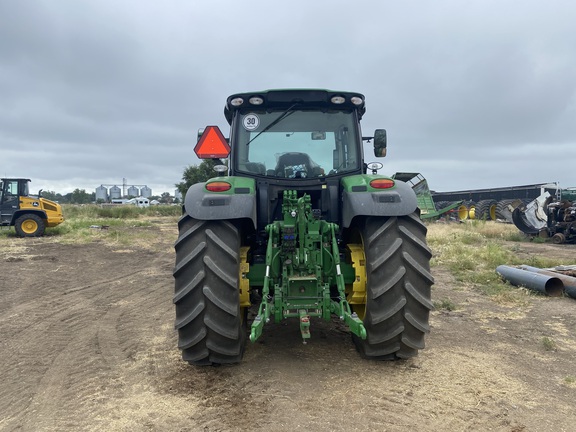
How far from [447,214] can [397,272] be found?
24719 mm

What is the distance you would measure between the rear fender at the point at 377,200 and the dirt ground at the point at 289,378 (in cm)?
138

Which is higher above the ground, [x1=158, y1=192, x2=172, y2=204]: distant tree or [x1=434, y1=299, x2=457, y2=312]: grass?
[x1=158, y1=192, x2=172, y2=204]: distant tree

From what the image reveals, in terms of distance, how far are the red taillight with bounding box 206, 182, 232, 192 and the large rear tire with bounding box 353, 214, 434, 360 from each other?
4.52ft

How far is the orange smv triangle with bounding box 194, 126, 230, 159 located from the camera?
5303 millimetres

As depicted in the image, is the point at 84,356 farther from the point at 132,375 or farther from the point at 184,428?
the point at 184,428

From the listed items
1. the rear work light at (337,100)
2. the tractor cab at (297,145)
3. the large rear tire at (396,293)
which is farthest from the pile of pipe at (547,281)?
the rear work light at (337,100)

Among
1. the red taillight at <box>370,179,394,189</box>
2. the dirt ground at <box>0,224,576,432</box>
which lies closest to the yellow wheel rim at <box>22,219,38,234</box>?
the dirt ground at <box>0,224,576,432</box>

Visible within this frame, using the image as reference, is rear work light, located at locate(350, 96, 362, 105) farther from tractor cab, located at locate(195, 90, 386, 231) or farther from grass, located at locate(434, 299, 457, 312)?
grass, located at locate(434, 299, 457, 312)

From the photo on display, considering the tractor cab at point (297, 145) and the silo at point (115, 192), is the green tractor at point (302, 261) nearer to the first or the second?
the tractor cab at point (297, 145)

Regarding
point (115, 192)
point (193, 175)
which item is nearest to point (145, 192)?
point (115, 192)

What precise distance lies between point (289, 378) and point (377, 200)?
1.73 m

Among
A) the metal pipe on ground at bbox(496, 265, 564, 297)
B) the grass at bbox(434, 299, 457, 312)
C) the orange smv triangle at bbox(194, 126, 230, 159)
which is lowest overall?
the grass at bbox(434, 299, 457, 312)

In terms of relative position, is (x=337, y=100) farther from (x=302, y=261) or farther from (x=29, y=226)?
(x=29, y=226)

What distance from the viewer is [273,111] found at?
4.90 m
